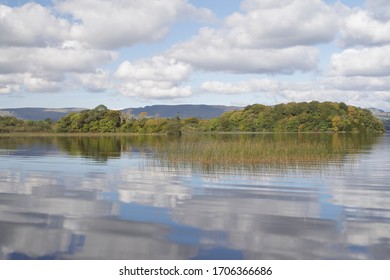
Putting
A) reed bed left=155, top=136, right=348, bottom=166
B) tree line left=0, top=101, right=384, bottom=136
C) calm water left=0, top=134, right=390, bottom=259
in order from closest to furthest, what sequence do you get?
calm water left=0, top=134, right=390, bottom=259, reed bed left=155, top=136, right=348, bottom=166, tree line left=0, top=101, right=384, bottom=136

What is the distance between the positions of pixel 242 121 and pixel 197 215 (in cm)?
12663

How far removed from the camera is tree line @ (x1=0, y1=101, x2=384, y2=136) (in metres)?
119

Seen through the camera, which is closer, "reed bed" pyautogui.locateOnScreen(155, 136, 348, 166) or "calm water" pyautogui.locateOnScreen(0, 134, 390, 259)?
"calm water" pyautogui.locateOnScreen(0, 134, 390, 259)

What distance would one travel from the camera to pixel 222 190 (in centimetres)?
1672

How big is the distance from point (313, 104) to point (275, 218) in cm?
12922

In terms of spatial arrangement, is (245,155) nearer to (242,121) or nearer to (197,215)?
(197,215)

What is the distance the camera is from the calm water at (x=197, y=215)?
910 cm

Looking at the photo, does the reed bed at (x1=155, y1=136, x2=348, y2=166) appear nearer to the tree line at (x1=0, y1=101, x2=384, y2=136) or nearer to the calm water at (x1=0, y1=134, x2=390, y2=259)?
the calm water at (x1=0, y1=134, x2=390, y2=259)

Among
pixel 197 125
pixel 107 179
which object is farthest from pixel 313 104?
pixel 107 179

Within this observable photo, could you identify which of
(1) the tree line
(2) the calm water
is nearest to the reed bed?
(2) the calm water

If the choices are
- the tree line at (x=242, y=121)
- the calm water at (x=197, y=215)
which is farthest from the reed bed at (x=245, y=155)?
the tree line at (x=242, y=121)

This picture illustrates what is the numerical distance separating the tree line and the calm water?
9270 centimetres

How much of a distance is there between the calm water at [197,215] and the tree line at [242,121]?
9270cm
